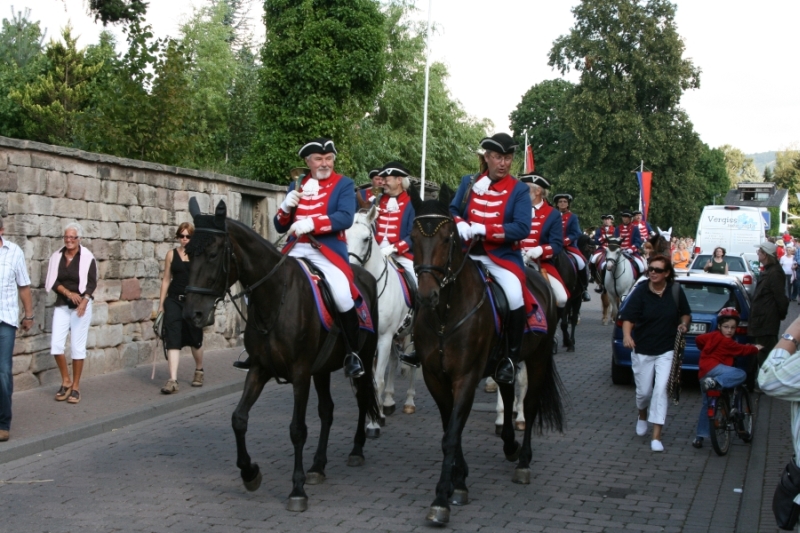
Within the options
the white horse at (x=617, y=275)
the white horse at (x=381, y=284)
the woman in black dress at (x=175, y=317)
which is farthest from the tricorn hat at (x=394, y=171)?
the white horse at (x=617, y=275)

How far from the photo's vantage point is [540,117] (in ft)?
271

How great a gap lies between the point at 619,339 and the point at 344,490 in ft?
22.7

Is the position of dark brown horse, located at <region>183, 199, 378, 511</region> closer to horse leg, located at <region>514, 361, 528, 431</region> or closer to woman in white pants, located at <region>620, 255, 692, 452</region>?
horse leg, located at <region>514, 361, 528, 431</region>

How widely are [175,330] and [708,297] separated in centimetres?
756

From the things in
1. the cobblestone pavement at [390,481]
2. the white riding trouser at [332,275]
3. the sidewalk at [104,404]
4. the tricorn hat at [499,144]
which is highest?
the tricorn hat at [499,144]

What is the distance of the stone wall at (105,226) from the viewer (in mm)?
11484

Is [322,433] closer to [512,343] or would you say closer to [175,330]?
[512,343]

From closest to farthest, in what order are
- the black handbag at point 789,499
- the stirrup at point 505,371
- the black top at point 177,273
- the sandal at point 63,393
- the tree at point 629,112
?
the black handbag at point 789,499 → the stirrup at point 505,371 → the sandal at point 63,393 → the black top at point 177,273 → the tree at point 629,112

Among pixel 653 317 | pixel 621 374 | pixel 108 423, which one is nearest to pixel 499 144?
pixel 653 317

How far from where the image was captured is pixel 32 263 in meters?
11.6

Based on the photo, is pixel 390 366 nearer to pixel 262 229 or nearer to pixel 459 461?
pixel 459 461

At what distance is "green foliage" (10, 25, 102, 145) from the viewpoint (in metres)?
36.1

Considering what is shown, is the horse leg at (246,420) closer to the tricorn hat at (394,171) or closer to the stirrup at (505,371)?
the stirrup at (505,371)

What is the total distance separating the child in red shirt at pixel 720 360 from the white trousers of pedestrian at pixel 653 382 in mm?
404
